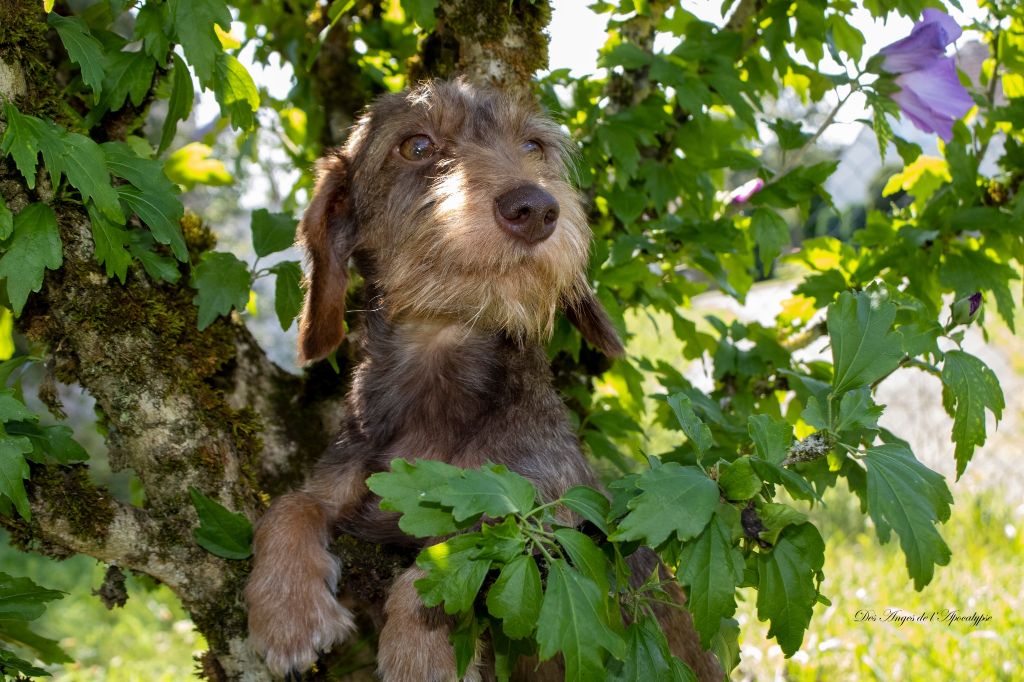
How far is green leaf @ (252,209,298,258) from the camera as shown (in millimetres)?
3494

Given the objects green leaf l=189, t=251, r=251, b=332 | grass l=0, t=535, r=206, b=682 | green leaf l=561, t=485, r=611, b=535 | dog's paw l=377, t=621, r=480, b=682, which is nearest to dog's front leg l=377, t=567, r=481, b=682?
dog's paw l=377, t=621, r=480, b=682

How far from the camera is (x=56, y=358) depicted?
3.01m

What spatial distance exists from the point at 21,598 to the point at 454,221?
1743 mm

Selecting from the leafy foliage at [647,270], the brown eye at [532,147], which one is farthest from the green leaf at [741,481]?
the brown eye at [532,147]

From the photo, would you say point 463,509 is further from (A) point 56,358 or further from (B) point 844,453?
(A) point 56,358

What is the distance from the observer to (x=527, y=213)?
8.97 feet

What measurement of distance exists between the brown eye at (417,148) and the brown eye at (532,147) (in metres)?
0.33

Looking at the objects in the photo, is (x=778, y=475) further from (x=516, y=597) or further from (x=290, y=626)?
(x=290, y=626)

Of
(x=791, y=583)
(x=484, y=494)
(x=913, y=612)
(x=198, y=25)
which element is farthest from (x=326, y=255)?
(x=913, y=612)

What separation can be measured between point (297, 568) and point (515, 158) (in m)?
1.53

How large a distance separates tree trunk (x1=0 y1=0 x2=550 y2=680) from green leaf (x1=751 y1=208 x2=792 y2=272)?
186 centimetres

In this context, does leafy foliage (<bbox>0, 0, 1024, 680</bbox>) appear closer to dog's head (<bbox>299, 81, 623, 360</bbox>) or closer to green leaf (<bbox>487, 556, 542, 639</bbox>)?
green leaf (<bbox>487, 556, 542, 639</bbox>)

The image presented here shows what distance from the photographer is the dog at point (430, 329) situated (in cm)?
276

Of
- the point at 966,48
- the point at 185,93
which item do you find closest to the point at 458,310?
the point at 185,93
